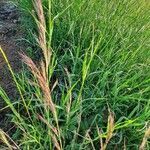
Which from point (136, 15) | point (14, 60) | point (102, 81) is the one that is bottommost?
point (14, 60)

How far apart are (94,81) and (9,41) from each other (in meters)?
1.08

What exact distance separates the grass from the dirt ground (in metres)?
0.20

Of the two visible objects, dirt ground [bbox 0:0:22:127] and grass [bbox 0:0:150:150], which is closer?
grass [bbox 0:0:150:150]

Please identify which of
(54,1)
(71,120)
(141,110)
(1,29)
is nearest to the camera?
(71,120)

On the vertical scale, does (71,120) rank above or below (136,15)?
below

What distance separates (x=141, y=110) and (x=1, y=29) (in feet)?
5.27

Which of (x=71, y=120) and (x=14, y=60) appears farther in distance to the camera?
(x=14, y=60)

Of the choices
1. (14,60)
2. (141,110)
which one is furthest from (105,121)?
(14,60)

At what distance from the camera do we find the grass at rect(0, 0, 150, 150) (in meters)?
1.93

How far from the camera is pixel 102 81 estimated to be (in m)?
2.14

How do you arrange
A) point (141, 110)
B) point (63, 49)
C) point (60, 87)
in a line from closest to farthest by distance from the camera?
1. point (141, 110)
2. point (60, 87)
3. point (63, 49)

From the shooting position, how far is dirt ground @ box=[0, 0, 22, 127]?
2.56 meters

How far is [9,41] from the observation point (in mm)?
3086

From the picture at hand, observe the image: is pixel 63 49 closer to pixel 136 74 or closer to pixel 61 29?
pixel 61 29
